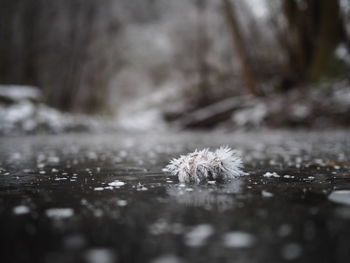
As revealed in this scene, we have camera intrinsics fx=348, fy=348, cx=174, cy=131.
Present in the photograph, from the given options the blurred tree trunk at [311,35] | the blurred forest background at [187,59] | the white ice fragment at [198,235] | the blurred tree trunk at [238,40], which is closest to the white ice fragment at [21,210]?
the white ice fragment at [198,235]

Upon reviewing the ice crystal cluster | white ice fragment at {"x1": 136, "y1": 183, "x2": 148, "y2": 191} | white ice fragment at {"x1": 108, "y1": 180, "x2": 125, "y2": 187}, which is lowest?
white ice fragment at {"x1": 136, "y1": 183, "x2": 148, "y2": 191}

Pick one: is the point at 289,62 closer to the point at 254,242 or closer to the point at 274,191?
the point at 274,191

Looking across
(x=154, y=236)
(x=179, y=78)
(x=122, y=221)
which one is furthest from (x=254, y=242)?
(x=179, y=78)

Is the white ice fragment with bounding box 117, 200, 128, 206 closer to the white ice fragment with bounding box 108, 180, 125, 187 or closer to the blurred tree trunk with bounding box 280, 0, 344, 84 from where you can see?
the white ice fragment with bounding box 108, 180, 125, 187

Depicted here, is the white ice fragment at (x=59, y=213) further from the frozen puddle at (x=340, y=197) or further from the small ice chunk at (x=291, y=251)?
the frozen puddle at (x=340, y=197)

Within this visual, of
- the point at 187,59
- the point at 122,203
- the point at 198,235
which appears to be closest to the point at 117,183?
the point at 122,203

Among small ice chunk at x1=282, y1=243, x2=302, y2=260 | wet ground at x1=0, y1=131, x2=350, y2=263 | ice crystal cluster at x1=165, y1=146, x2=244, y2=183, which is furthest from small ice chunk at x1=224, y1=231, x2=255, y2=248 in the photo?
ice crystal cluster at x1=165, y1=146, x2=244, y2=183
